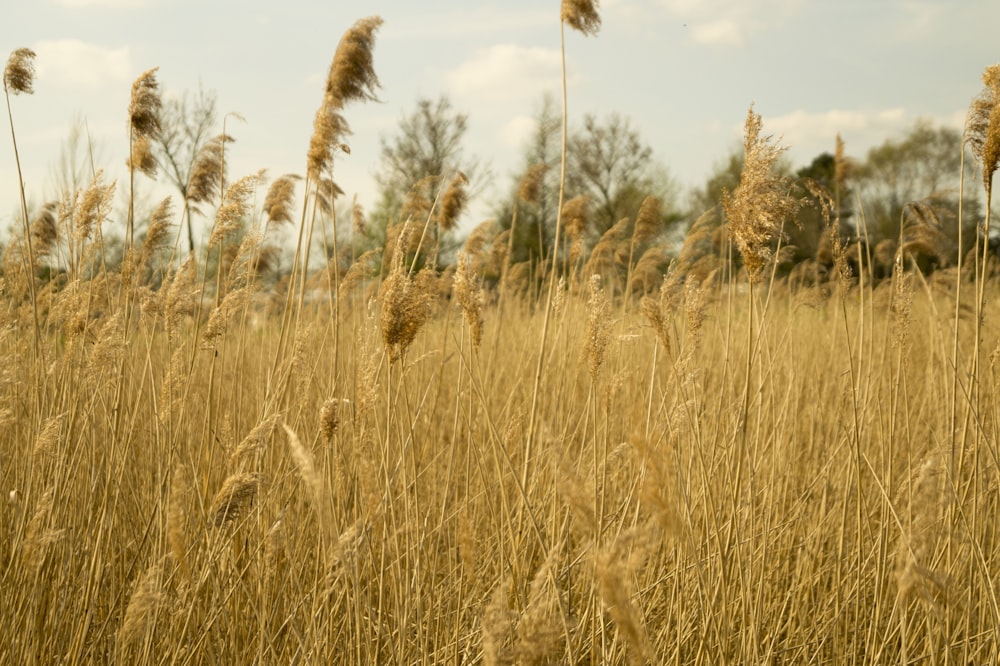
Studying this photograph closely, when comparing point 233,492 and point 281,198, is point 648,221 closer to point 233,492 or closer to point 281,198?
point 281,198

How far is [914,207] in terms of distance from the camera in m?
2.35

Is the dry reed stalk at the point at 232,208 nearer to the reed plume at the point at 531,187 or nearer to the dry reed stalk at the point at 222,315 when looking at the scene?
the dry reed stalk at the point at 222,315

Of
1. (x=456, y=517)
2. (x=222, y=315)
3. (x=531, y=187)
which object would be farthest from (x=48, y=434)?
(x=531, y=187)

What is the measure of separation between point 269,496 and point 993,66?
2.08m

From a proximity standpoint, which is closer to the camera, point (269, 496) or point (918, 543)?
point (918, 543)

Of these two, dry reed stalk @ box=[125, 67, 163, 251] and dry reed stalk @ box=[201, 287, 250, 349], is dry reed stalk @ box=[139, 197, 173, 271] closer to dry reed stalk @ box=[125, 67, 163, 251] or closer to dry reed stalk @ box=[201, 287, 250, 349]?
dry reed stalk @ box=[125, 67, 163, 251]

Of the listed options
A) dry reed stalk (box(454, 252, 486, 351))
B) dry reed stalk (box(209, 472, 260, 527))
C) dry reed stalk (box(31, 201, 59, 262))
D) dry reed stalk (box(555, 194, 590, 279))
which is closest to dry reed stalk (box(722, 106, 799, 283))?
dry reed stalk (box(454, 252, 486, 351))

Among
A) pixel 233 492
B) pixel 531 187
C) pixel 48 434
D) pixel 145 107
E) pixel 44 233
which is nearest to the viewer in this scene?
pixel 233 492

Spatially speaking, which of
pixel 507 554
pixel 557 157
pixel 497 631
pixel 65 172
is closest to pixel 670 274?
pixel 507 554

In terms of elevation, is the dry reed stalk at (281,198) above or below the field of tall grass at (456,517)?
above

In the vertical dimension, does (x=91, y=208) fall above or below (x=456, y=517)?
above

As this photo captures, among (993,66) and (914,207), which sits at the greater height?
(993,66)

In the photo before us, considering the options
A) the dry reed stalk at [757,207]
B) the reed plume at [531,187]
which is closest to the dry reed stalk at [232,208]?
the dry reed stalk at [757,207]

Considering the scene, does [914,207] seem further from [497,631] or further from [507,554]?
[497,631]
